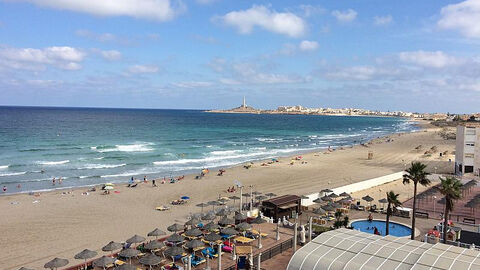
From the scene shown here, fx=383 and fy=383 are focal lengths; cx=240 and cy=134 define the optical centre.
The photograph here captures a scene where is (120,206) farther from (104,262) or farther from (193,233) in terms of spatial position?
(104,262)

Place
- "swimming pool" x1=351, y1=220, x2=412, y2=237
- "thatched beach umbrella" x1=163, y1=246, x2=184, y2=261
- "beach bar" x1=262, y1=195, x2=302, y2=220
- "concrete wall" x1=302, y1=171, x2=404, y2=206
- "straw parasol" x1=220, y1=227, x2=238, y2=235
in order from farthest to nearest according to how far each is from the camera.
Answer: "concrete wall" x1=302, y1=171, x2=404, y2=206, "beach bar" x1=262, y1=195, x2=302, y2=220, "swimming pool" x1=351, y1=220, x2=412, y2=237, "straw parasol" x1=220, y1=227, x2=238, y2=235, "thatched beach umbrella" x1=163, y1=246, x2=184, y2=261

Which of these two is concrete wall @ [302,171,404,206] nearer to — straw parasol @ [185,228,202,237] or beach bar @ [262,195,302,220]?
beach bar @ [262,195,302,220]

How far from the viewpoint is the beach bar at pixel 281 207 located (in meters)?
23.2

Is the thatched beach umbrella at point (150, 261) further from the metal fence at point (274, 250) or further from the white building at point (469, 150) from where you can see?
the white building at point (469, 150)

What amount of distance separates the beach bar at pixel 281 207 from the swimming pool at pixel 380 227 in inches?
141

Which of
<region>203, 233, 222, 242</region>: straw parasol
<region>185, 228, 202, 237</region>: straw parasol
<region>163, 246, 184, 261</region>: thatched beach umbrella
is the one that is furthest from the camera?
<region>185, 228, 202, 237</region>: straw parasol

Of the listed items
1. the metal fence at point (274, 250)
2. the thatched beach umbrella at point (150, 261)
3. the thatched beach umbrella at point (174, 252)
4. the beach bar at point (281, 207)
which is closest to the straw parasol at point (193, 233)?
the thatched beach umbrella at point (174, 252)

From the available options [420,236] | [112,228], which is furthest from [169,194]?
[420,236]

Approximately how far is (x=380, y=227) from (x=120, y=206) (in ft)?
60.3

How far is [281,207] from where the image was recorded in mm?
23328

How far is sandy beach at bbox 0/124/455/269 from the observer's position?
67.2ft

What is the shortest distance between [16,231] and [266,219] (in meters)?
14.9

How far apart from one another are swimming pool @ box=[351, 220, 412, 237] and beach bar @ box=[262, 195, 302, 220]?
141 inches

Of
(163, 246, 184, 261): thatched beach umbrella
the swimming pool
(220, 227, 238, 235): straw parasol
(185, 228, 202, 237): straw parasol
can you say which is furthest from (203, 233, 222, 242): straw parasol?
the swimming pool
